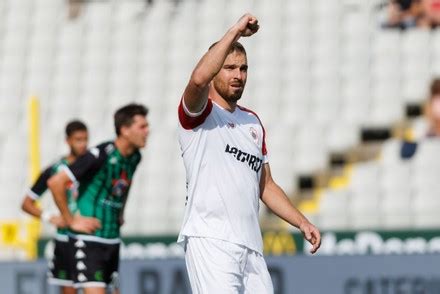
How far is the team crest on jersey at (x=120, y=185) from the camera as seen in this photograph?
26.9ft

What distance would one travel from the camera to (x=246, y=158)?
17.9ft

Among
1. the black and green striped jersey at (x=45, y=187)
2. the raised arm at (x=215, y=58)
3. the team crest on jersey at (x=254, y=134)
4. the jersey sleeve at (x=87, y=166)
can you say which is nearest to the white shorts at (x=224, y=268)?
the team crest on jersey at (x=254, y=134)

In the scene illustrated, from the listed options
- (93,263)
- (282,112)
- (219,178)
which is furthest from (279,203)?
(282,112)

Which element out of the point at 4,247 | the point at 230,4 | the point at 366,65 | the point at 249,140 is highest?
the point at 230,4

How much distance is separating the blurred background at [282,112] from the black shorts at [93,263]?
2.51m

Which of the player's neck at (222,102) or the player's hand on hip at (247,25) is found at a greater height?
the player's hand on hip at (247,25)

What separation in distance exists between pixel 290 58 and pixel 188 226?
9955 millimetres

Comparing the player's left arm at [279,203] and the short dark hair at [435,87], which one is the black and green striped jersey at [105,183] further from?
the short dark hair at [435,87]

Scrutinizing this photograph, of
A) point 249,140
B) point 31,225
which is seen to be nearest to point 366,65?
point 31,225

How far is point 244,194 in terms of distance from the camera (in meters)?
5.46

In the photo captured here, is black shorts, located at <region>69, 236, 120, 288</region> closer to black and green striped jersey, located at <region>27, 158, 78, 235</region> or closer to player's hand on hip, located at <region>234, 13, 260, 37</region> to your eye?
black and green striped jersey, located at <region>27, 158, 78, 235</region>

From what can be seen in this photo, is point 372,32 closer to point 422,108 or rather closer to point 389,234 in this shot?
point 422,108

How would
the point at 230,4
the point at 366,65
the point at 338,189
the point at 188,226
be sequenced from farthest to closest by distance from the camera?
1. the point at 230,4
2. the point at 366,65
3. the point at 338,189
4. the point at 188,226

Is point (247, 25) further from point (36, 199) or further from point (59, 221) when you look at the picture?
point (36, 199)
